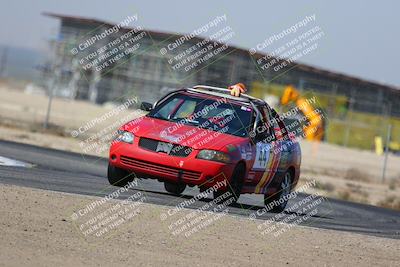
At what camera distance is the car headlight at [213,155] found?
12984 millimetres

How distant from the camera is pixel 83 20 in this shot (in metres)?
67.8

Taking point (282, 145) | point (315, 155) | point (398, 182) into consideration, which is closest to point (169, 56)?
point (315, 155)

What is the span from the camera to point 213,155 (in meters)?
13.0

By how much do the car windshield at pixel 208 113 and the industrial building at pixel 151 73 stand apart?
41.5 meters

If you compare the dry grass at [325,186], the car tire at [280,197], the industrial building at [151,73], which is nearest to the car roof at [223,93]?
the car tire at [280,197]

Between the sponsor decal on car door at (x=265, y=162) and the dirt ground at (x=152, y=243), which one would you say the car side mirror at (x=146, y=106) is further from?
the dirt ground at (x=152, y=243)

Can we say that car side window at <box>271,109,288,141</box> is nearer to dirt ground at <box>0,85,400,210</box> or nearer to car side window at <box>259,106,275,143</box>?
car side window at <box>259,106,275,143</box>

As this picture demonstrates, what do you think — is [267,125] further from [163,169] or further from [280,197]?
[163,169]

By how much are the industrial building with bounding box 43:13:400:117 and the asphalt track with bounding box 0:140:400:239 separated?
3647 centimetres

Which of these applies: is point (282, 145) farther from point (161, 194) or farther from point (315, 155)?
point (315, 155)

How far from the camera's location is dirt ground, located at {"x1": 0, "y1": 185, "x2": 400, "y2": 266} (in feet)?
26.3

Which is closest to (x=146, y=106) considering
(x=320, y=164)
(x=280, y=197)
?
(x=280, y=197)

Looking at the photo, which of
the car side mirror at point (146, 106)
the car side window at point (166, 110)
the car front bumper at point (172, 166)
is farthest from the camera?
the car side window at point (166, 110)

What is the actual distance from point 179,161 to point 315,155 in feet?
101
